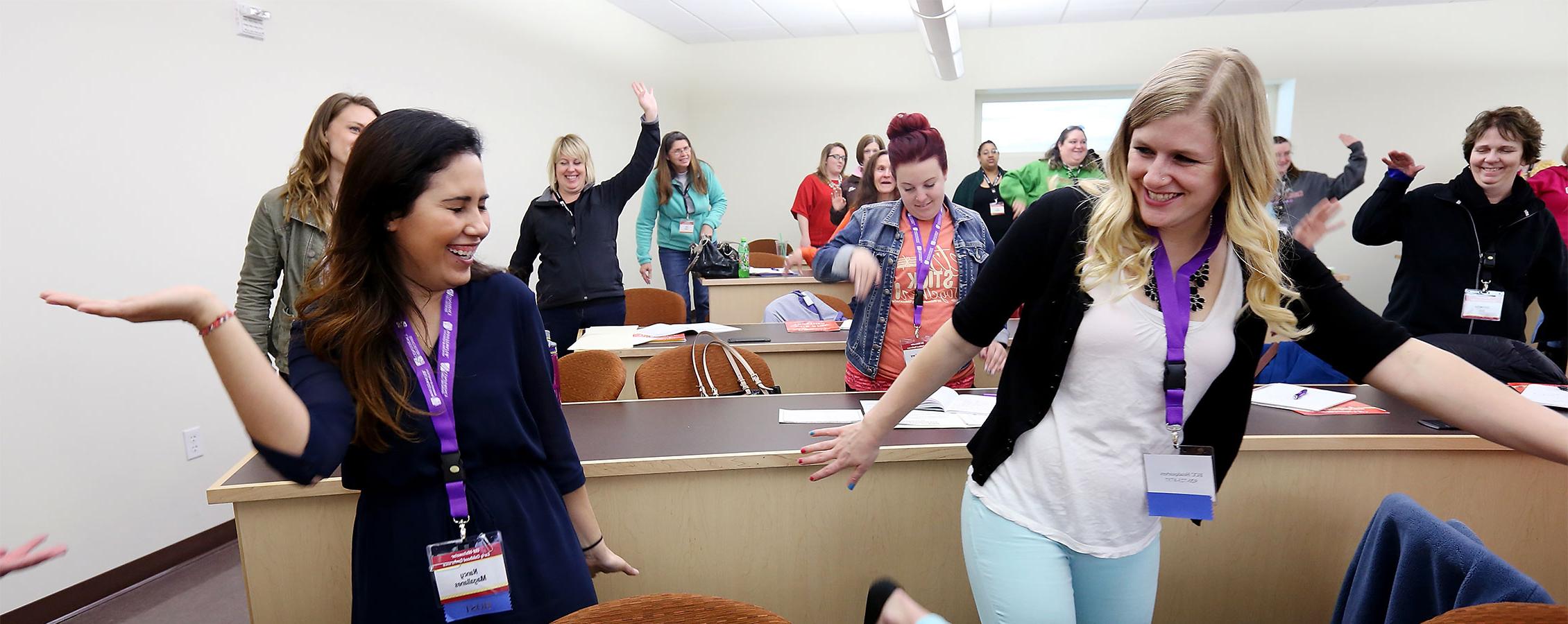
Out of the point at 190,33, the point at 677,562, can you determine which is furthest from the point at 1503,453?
the point at 190,33

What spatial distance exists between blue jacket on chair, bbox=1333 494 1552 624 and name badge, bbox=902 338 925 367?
3.58ft

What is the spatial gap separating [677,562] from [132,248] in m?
2.62

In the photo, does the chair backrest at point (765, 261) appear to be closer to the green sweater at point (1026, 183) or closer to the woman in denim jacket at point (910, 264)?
the green sweater at point (1026, 183)

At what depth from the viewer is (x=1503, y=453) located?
1.79 metres

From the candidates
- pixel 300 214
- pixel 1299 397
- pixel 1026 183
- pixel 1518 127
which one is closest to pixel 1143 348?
pixel 1299 397

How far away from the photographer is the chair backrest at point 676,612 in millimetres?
1000

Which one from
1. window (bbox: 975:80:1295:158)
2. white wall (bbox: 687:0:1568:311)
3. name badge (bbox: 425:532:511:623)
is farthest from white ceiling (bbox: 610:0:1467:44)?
name badge (bbox: 425:532:511:623)

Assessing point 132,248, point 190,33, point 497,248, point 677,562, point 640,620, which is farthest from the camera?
A: point 497,248

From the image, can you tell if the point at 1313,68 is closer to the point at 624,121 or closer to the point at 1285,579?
the point at 624,121

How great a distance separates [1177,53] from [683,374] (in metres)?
7.04

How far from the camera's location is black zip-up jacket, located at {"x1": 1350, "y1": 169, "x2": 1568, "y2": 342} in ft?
9.46

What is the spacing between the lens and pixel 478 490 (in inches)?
46.7

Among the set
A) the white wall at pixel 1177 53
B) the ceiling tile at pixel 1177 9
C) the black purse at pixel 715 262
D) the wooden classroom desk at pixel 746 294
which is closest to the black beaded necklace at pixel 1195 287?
the wooden classroom desk at pixel 746 294

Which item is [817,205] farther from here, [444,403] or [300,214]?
[444,403]
